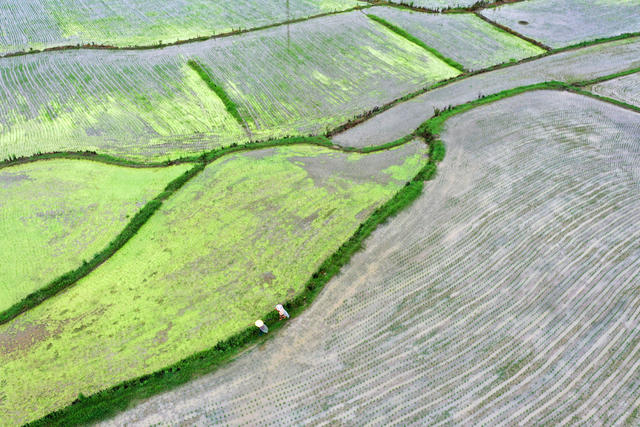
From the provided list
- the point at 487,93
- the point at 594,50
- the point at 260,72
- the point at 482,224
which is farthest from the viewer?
the point at 594,50

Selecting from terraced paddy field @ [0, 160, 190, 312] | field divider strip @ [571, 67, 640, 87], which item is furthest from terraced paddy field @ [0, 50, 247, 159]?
field divider strip @ [571, 67, 640, 87]

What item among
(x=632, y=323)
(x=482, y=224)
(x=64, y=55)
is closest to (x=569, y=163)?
(x=482, y=224)

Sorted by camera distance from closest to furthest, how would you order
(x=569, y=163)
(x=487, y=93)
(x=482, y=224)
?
(x=482, y=224) < (x=569, y=163) < (x=487, y=93)

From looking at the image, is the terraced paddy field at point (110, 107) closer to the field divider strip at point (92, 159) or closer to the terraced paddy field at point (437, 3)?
the field divider strip at point (92, 159)

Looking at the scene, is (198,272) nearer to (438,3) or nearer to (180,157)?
(180,157)

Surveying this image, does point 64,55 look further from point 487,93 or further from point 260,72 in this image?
point 487,93

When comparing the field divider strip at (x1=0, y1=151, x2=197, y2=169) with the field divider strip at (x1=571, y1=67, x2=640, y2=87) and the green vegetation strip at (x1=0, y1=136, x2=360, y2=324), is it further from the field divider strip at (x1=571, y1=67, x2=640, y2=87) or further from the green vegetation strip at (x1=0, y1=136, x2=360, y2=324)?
the field divider strip at (x1=571, y1=67, x2=640, y2=87)
